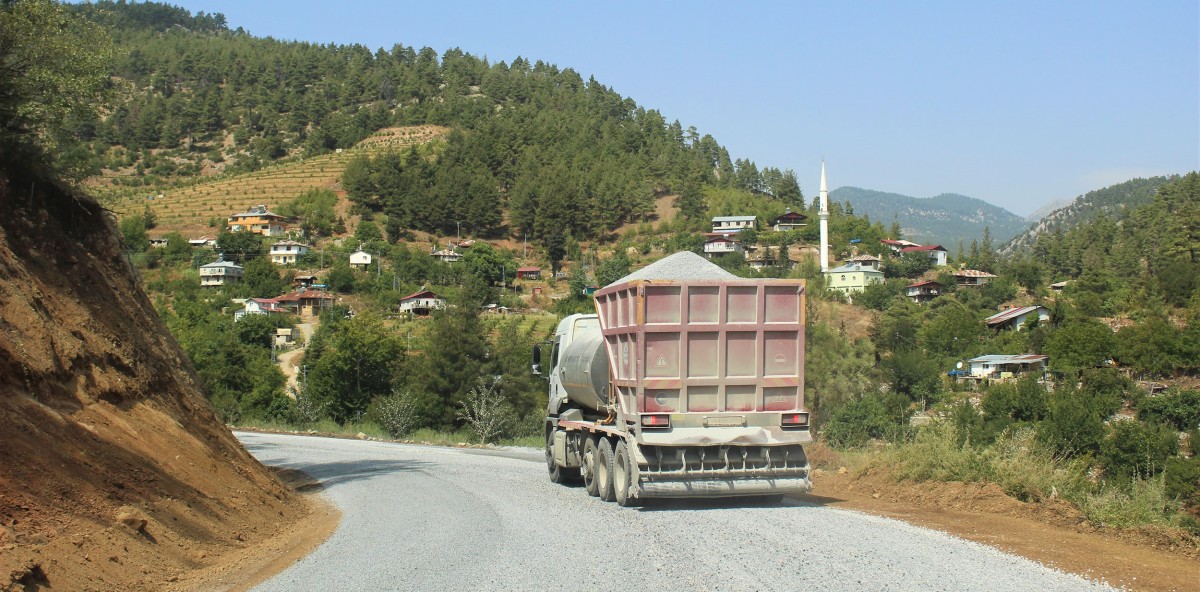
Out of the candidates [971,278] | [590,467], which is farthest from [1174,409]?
[590,467]

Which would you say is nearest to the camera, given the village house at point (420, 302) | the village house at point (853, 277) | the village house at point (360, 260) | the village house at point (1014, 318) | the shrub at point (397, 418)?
the shrub at point (397, 418)

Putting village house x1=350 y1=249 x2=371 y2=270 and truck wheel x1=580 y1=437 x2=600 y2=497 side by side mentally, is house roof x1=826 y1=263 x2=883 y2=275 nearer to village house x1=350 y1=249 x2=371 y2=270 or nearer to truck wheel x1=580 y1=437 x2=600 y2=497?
village house x1=350 y1=249 x2=371 y2=270

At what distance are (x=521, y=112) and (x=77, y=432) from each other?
580ft

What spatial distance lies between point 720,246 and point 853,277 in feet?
60.3

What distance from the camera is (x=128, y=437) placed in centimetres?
1265

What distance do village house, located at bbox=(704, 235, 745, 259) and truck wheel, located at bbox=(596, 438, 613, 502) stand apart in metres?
114

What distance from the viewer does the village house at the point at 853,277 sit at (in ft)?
402

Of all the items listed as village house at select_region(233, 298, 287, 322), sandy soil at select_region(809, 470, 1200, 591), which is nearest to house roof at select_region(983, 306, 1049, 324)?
village house at select_region(233, 298, 287, 322)

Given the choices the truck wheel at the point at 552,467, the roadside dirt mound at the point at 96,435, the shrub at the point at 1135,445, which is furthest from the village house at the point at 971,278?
the roadside dirt mound at the point at 96,435

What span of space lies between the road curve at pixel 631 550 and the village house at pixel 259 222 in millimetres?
116823

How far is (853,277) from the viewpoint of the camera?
12500 cm

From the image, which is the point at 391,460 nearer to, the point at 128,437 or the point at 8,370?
the point at 128,437

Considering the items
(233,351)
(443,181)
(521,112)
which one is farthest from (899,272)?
(233,351)

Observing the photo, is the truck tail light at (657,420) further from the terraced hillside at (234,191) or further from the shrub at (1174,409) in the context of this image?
the terraced hillside at (234,191)
